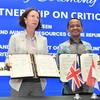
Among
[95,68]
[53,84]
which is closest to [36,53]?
[95,68]

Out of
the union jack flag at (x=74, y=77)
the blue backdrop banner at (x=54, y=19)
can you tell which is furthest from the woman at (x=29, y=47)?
the blue backdrop banner at (x=54, y=19)

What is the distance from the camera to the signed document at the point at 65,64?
2.02m

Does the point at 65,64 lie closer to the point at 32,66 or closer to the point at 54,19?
the point at 32,66

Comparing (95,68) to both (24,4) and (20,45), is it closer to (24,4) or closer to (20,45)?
(20,45)

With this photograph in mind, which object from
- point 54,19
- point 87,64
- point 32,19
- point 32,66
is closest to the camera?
point 32,66

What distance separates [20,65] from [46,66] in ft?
0.67

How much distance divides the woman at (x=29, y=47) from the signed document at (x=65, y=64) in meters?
0.24

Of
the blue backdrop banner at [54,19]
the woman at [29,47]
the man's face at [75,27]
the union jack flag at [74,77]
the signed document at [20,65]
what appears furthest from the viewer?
the blue backdrop banner at [54,19]

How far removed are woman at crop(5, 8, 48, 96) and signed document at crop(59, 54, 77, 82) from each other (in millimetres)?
239

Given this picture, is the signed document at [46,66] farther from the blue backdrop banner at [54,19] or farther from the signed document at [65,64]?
the blue backdrop banner at [54,19]

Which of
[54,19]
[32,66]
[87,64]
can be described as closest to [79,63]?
[87,64]

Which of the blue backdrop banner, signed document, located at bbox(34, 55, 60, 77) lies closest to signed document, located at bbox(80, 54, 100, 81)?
signed document, located at bbox(34, 55, 60, 77)

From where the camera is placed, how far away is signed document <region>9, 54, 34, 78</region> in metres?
1.88

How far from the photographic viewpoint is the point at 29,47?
7.30ft
